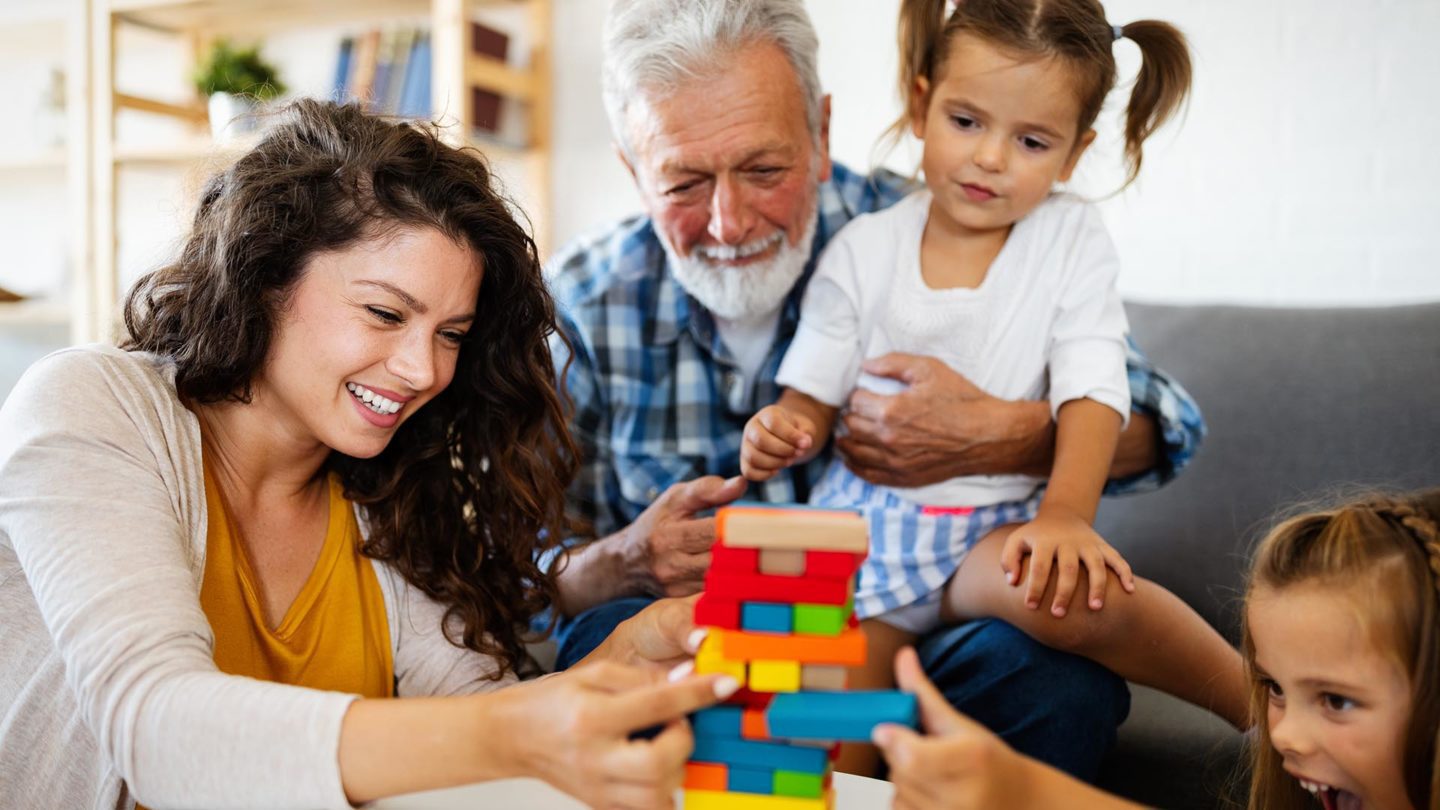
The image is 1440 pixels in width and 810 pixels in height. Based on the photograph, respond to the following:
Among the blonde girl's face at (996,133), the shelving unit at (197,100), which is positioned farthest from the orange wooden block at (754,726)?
the shelving unit at (197,100)

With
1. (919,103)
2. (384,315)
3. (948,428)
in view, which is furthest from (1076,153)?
(384,315)

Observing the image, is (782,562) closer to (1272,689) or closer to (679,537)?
(1272,689)

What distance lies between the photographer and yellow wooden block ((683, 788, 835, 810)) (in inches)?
37.1

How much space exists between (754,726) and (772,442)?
2.05ft

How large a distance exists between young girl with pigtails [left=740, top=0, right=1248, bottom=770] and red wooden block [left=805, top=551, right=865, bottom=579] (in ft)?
1.95

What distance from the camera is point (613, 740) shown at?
0.91 metres

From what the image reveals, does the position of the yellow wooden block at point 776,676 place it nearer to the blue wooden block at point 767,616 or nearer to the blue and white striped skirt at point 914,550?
the blue wooden block at point 767,616

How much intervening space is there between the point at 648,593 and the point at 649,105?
2.56 ft

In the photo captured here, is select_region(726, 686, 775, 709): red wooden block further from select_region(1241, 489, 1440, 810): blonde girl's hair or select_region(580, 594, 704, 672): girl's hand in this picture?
select_region(1241, 489, 1440, 810): blonde girl's hair

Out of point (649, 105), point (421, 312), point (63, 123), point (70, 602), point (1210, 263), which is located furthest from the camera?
point (63, 123)

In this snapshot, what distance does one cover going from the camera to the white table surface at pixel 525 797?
3.72 ft

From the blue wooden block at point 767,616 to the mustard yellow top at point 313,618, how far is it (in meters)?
0.72

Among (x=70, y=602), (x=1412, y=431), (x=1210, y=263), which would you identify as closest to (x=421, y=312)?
(x=70, y=602)

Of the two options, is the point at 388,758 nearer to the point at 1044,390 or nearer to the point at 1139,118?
the point at 1044,390
